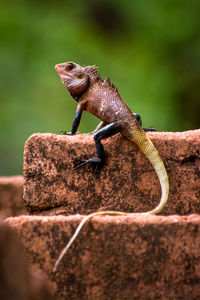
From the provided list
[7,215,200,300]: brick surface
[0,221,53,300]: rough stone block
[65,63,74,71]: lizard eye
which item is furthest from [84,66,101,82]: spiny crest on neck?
[0,221,53,300]: rough stone block

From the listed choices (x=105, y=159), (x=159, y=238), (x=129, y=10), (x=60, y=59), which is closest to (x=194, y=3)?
(x=129, y=10)

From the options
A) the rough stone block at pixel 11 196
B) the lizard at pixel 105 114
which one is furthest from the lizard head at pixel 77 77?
the rough stone block at pixel 11 196

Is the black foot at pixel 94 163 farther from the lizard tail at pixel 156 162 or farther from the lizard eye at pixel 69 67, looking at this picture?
the lizard eye at pixel 69 67

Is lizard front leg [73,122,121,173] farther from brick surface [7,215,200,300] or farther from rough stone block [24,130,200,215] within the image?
brick surface [7,215,200,300]

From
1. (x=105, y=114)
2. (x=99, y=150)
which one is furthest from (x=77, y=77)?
(x=99, y=150)

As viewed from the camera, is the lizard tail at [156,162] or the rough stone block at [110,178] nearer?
the lizard tail at [156,162]

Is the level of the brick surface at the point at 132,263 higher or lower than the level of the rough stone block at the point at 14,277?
lower

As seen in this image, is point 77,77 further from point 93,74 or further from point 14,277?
point 14,277
